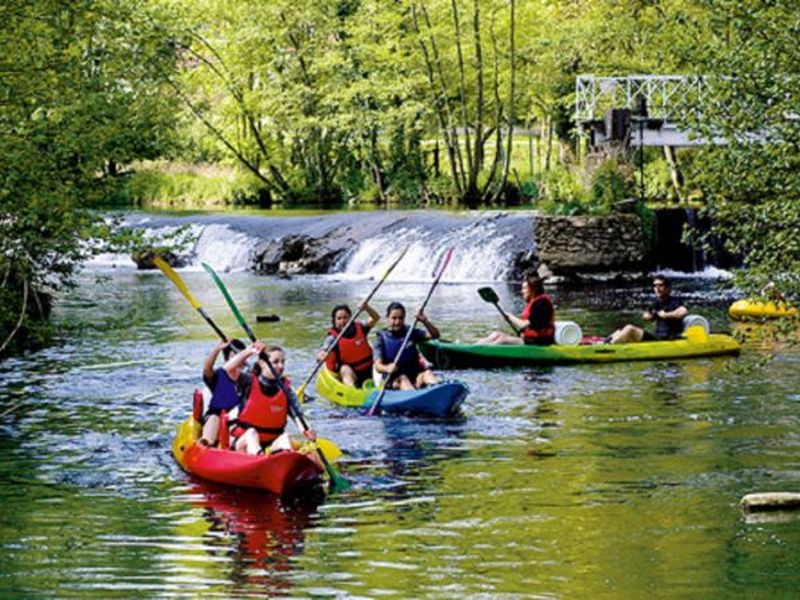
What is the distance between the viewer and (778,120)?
12.8m

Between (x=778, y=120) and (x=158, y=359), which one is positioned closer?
(x=778, y=120)

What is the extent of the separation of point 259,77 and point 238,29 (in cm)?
188

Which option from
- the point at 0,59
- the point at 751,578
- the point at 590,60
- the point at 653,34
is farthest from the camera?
the point at 590,60

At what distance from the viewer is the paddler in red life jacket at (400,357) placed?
682 inches

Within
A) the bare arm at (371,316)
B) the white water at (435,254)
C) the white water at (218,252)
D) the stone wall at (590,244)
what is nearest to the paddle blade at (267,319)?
the stone wall at (590,244)

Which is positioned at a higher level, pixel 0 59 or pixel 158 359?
pixel 0 59

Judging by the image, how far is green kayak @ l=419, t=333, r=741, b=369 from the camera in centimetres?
2045

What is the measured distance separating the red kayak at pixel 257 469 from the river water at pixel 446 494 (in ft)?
0.46

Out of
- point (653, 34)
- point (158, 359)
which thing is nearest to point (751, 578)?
point (158, 359)

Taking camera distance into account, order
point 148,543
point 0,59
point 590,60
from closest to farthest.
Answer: point 148,543, point 0,59, point 590,60

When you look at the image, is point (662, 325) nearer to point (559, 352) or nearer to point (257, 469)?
point (559, 352)

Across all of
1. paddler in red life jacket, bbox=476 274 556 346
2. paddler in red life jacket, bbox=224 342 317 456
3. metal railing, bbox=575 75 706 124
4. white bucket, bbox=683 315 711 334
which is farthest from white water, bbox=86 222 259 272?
paddler in red life jacket, bbox=224 342 317 456

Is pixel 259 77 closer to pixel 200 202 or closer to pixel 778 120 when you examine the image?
pixel 200 202

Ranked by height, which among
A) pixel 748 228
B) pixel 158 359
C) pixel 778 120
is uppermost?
pixel 778 120
